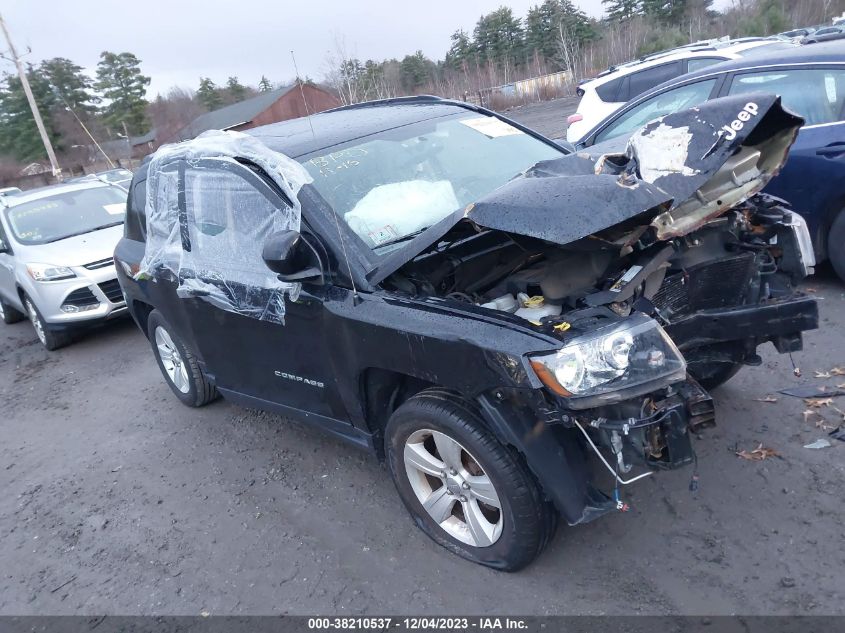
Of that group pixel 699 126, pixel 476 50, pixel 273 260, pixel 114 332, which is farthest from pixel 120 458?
pixel 476 50

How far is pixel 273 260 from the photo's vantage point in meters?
Result: 2.98

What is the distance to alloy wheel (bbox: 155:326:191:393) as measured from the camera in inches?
205

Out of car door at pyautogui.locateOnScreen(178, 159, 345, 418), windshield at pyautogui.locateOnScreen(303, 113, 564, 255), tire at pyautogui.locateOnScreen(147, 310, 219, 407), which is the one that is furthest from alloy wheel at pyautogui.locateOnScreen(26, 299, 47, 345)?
windshield at pyautogui.locateOnScreen(303, 113, 564, 255)

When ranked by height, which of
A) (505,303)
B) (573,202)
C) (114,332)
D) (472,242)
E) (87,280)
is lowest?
(114,332)

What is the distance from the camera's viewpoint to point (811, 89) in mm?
5031

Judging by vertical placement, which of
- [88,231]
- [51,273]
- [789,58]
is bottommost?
[51,273]

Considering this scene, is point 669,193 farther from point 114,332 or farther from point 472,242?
point 114,332

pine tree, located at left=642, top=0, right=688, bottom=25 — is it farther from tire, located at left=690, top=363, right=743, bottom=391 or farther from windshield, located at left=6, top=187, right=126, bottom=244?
tire, located at left=690, top=363, right=743, bottom=391

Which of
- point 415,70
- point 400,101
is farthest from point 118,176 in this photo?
point 415,70

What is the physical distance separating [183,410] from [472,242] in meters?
3.46

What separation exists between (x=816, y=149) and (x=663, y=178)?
2.86 metres

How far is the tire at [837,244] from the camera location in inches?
192

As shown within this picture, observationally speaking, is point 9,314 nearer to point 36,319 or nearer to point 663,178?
point 36,319

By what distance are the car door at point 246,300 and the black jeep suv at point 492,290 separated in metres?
0.01
